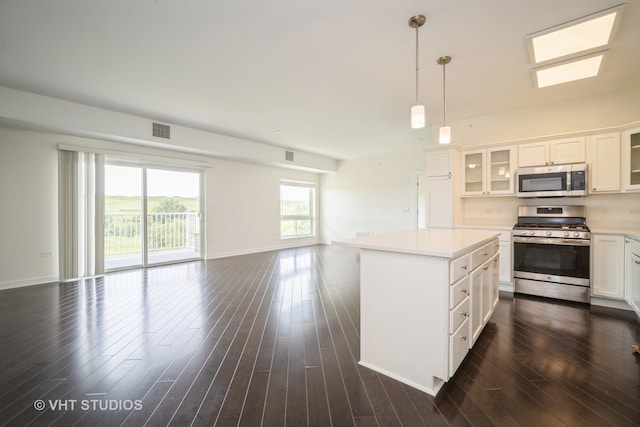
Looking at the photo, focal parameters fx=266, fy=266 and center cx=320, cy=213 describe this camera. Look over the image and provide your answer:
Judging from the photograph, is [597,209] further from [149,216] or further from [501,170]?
[149,216]

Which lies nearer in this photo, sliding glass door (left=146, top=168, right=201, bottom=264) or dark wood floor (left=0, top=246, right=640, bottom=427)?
dark wood floor (left=0, top=246, right=640, bottom=427)

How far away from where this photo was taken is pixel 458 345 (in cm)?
180

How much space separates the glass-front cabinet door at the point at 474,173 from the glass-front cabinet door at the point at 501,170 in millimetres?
93

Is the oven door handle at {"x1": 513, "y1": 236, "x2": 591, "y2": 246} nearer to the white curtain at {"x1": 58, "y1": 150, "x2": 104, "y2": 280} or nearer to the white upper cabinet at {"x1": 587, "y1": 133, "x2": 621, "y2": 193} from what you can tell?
the white upper cabinet at {"x1": 587, "y1": 133, "x2": 621, "y2": 193}

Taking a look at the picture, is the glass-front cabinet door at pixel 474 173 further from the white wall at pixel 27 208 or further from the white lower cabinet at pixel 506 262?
the white wall at pixel 27 208

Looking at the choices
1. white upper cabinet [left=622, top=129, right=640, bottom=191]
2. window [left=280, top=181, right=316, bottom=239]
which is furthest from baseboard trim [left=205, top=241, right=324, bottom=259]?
white upper cabinet [left=622, top=129, right=640, bottom=191]

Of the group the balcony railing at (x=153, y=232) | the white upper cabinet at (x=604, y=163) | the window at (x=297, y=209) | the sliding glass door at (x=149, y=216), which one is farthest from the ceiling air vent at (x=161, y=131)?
the white upper cabinet at (x=604, y=163)

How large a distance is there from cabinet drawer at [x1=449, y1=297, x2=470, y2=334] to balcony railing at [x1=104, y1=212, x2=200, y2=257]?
551 centimetres

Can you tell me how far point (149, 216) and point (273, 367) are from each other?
4766mm

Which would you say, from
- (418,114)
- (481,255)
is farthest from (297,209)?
(481,255)

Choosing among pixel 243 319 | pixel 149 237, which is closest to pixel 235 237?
pixel 149 237

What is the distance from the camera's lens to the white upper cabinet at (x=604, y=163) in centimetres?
328

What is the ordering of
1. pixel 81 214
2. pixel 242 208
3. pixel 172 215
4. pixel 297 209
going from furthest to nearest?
pixel 297 209 → pixel 242 208 → pixel 172 215 → pixel 81 214

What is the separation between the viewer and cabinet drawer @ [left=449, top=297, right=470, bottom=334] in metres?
1.69
